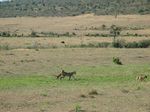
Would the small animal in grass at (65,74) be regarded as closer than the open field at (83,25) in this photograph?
Yes

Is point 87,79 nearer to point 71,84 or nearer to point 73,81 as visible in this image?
point 73,81

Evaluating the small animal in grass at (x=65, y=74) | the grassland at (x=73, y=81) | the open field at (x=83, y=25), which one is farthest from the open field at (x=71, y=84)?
the open field at (x=83, y=25)

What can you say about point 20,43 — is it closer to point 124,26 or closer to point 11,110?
point 124,26

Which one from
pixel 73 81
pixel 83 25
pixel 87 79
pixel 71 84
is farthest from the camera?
pixel 83 25

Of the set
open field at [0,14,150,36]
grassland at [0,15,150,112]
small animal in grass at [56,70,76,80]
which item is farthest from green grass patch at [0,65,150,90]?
open field at [0,14,150,36]

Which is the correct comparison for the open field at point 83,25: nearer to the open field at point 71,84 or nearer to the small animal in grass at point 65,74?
the open field at point 71,84

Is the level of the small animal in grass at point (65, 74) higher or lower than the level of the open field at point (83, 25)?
higher

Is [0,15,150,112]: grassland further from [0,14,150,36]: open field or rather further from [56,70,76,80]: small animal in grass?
[0,14,150,36]: open field

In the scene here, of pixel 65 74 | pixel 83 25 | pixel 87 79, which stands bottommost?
pixel 83 25

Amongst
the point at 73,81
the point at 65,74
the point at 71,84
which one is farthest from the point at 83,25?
the point at 71,84

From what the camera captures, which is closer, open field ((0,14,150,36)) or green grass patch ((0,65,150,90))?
green grass patch ((0,65,150,90))

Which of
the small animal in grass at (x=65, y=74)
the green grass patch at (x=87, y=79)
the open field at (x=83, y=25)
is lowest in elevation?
the open field at (x=83, y=25)

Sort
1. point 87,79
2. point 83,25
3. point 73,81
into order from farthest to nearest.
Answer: point 83,25, point 87,79, point 73,81

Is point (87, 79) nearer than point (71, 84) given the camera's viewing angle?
No
